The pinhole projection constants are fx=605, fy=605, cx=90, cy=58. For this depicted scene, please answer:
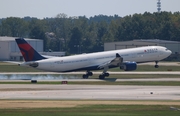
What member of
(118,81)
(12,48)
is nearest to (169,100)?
(118,81)

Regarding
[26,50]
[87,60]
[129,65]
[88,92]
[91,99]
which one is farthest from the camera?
[87,60]

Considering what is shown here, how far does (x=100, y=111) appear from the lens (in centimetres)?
4762

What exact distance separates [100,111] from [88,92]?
16.4 meters

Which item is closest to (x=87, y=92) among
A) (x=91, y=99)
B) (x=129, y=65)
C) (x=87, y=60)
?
(x=91, y=99)

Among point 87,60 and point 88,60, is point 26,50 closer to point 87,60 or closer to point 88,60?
point 87,60

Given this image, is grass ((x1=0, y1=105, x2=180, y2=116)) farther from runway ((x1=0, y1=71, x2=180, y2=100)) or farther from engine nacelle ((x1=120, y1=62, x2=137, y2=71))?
engine nacelle ((x1=120, y1=62, x2=137, y2=71))

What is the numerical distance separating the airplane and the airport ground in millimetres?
9222

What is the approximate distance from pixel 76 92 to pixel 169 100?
1193cm

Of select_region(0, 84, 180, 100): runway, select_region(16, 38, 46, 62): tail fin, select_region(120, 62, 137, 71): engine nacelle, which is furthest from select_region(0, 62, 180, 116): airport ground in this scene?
select_region(16, 38, 46, 62): tail fin

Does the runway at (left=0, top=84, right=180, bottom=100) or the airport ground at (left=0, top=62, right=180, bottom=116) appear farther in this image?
the runway at (left=0, top=84, right=180, bottom=100)

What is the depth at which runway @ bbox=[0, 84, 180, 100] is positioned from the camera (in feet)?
193

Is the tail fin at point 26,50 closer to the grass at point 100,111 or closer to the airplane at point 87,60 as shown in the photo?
the airplane at point 87,60

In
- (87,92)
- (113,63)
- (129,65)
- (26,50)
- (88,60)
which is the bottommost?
(87,92)

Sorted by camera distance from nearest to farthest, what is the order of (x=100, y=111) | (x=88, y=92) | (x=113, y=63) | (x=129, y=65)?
(x=100, y=111) → (x=88, y=92) → (x=129, y=65) → (x=113, y=63)
